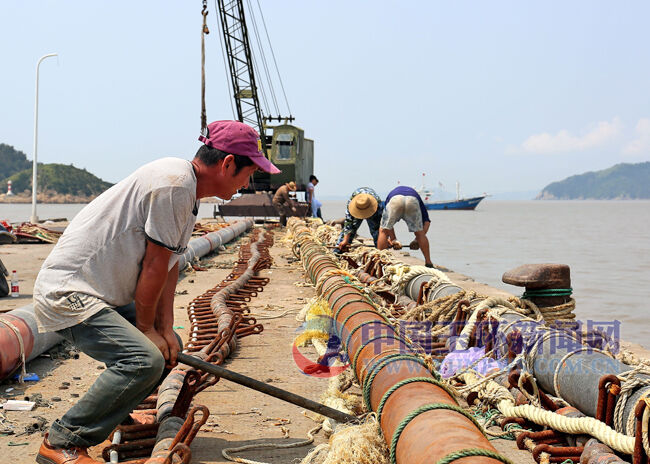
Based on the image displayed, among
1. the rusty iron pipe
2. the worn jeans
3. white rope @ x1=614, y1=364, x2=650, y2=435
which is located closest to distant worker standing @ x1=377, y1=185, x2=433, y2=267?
the rusty iron pipe

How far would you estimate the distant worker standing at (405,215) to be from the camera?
365 inches

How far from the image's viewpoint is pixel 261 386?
3.06 m

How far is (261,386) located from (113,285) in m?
0.89

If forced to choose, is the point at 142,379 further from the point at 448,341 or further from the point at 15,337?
→ the point at 448,341

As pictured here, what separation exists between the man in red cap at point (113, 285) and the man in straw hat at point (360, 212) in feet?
23.7

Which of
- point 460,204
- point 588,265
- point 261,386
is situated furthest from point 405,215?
point 460,204

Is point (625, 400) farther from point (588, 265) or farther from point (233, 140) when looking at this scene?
point (588, 265)

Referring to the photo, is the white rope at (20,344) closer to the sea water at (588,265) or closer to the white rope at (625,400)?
the white rope at (625,400)

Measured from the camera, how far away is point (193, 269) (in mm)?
9680

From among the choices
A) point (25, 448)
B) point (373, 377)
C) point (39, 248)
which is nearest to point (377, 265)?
point (373, 377)

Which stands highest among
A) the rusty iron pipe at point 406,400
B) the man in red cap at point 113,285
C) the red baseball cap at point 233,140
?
the red baseball cap at point 233,140

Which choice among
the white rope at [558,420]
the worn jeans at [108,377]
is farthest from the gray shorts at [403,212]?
the worn jeans at [108,377]

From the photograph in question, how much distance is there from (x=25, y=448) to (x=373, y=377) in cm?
172

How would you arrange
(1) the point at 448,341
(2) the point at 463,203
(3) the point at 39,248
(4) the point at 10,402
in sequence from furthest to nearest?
(2) the point at 463,203, (3) the point at 39,248, (1) the point at 448,341, (4) the point at 10,402
